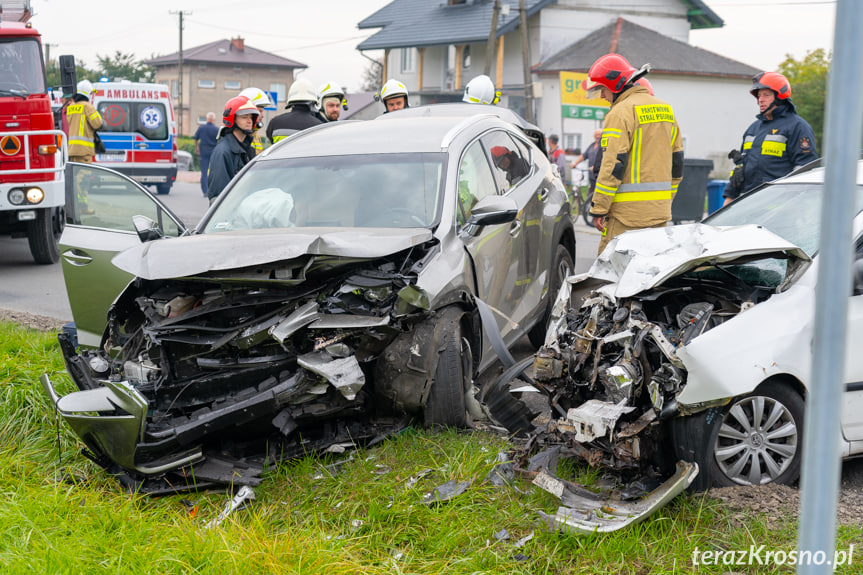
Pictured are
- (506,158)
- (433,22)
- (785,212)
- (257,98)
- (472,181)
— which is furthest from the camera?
(433,22)

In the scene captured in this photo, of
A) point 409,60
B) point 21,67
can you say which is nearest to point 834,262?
point 21,67

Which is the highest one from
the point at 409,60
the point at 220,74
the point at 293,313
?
the point at 220,74

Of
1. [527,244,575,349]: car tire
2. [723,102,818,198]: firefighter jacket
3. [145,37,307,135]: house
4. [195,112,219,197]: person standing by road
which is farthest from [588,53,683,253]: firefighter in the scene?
[145,37,307,135]: house

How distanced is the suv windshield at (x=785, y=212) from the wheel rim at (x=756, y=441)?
2.89ft

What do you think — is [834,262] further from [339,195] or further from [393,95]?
[393,95]

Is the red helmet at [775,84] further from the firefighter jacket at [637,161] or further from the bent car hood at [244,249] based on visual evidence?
the bent car hood at [244,249]

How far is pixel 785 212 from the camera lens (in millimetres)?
4605

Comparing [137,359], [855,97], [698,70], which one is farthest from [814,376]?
[698,70]

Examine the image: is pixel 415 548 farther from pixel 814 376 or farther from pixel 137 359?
pixel 814 376

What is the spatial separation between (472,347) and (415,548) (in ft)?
4.74

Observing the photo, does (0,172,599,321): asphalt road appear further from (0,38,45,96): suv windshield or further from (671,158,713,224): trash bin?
(0,38,45,96): suv windshield

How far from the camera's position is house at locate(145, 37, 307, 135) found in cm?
6931

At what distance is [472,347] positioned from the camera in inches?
179

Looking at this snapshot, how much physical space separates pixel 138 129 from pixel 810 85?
95.4 ft
